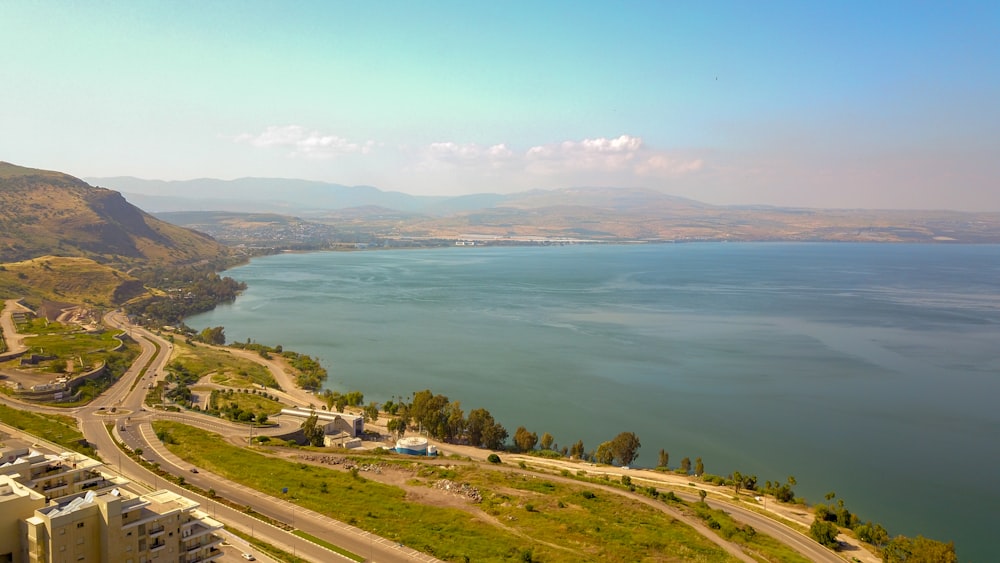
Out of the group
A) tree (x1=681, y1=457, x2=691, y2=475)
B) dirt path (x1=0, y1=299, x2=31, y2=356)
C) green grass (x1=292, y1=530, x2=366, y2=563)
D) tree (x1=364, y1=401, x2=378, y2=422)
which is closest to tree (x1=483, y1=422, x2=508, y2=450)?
tree (x1=364, y1=401, x2=378, y2=422)

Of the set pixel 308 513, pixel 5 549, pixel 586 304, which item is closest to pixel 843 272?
pixel 586 304

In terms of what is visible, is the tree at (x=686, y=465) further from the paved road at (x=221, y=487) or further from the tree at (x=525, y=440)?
the paved road at (x=221, y=487)

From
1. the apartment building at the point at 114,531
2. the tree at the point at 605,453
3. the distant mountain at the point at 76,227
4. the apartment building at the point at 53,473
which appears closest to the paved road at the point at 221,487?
the apartment building at the point at 114,531

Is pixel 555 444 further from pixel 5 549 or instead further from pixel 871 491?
pixel 5 549

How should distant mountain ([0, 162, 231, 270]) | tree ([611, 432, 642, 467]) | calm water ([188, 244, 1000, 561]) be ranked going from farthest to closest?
distant mountain ([0, 162, 231, 270]) → calm water ([188, 244, 1000, 561]) → tree ([611, 432, 642, 467])

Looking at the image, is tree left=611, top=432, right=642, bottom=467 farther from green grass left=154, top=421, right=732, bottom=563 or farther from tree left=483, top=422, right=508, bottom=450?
green grass left=154, top=421, right=732, bottom=563

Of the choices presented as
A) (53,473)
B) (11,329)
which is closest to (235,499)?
(53,473)

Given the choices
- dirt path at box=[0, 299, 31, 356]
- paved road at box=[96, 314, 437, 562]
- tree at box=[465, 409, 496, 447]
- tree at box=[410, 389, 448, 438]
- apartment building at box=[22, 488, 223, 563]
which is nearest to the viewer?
apartment building at box=[22, 488, 223, 563]
